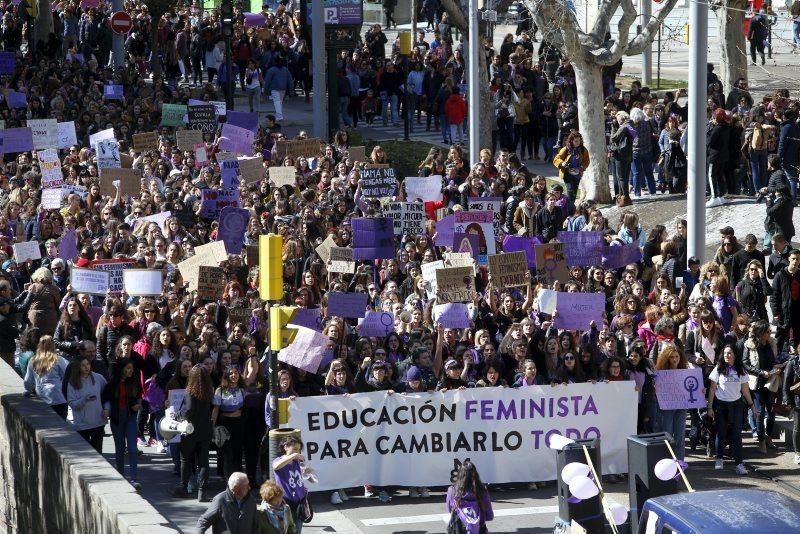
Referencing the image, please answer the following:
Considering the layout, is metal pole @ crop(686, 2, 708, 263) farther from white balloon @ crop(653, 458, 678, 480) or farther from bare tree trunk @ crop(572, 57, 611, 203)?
white balloon @ crop(653, 458, 678, 480)

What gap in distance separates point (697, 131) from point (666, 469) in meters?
8.11

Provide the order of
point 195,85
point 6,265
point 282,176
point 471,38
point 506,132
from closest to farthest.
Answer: point 6,265, point 282,176, point 471,38, point 506,132, point 195,85

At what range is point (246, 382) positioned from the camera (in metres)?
14.3

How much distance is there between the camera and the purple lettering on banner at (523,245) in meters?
18.8

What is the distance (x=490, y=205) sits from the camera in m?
20.4

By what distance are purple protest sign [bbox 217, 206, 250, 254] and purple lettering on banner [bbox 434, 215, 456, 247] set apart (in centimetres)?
251

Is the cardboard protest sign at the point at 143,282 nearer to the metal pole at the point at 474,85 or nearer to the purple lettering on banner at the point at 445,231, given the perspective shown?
the purple lettering on banner at the point at 445,231

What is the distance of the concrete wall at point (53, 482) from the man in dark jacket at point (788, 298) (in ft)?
26.6

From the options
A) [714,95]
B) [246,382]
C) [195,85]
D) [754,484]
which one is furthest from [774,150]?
[195,85]

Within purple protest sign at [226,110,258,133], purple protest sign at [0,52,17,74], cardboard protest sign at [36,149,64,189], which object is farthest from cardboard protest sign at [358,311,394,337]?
purple protest sign at [0,52,17,74]

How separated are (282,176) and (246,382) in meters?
8.71

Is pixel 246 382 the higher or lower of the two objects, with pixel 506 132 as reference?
lower

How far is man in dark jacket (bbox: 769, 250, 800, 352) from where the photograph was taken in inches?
687

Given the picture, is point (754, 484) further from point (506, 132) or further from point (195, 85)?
point (195, 85)
